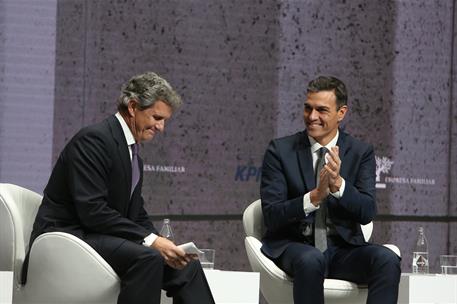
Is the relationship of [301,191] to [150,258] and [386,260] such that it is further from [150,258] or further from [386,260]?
[150,258]

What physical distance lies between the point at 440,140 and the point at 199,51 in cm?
191

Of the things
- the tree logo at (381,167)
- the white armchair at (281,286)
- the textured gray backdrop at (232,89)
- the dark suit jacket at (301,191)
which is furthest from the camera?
the tree logo at (381,167)

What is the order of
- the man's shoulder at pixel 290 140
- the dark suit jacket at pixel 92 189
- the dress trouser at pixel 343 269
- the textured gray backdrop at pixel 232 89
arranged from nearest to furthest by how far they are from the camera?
1. the dark suit jacket at pixel 92 189
2. the dress trouser at pixel 343 269
3. the man's shoulder at pixel 290 140
4. the textured gray backdrop at pixel 232 89

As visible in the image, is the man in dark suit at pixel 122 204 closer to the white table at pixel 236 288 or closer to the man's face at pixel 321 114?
the white table at pixel 236 288

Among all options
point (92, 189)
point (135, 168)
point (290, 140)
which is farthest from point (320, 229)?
point (92, 189)

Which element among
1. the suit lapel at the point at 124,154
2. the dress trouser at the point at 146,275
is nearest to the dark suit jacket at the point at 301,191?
the dress trouser at the point at 146,275

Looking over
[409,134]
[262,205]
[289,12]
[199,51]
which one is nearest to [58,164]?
[262,205]

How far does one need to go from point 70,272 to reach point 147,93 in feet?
2.63

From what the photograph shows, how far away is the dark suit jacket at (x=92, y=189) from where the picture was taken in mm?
3924

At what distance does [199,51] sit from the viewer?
242 inches

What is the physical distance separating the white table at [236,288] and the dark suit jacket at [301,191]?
0.18 m

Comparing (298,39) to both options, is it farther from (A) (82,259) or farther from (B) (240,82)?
(A) (82,259)

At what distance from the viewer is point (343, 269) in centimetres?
450

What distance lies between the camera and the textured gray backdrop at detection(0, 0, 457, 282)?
5.66 m
